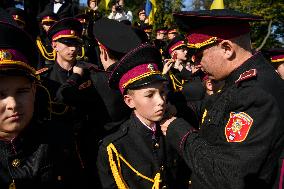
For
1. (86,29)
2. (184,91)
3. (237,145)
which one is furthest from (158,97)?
(86,29)

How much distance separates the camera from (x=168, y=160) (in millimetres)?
3725

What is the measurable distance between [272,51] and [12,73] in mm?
4406

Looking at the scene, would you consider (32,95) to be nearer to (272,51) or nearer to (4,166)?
(4,166)

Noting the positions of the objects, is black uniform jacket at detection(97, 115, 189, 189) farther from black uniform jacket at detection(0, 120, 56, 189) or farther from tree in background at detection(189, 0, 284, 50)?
tree in background at detection(189, 0, 284, 50)

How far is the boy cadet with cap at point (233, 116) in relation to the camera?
253 cm

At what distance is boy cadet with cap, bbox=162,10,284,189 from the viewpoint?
8.31 ft

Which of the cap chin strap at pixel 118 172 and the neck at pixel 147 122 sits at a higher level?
the neck at pixel 147 122

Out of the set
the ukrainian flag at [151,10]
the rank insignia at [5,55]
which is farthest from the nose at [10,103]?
the ukrainian flag at [151,10]

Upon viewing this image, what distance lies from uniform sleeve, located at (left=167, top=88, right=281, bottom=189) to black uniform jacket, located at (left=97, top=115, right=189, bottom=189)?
95cm

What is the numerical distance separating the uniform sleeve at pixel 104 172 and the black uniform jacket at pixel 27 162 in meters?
0.80

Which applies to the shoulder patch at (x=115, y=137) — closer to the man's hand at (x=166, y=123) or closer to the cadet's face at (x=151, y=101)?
the cadet's face at (x=151, y=101)

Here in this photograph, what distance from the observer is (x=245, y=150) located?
2531mm

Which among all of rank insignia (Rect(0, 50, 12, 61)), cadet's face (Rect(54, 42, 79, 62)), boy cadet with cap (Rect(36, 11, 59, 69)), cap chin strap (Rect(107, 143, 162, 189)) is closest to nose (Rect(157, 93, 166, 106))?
cap chin strap (Rect(107, 143, 162, 189))

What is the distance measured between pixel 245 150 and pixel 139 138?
1.36 m
